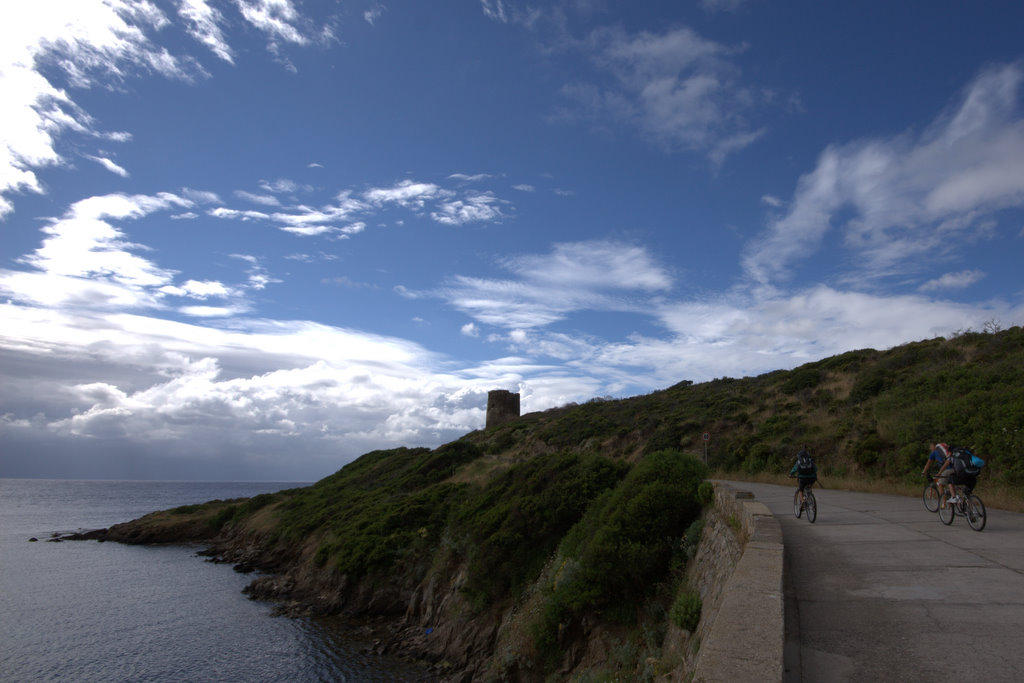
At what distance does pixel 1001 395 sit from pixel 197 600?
3071 centimetres

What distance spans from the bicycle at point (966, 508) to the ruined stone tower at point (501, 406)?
53088mm

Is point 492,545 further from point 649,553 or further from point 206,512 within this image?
point 206,512

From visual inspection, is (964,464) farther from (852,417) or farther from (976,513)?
(852,417)

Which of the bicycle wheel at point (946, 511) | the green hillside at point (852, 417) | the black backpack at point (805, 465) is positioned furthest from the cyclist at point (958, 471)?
the green hillside at point (852, 417)

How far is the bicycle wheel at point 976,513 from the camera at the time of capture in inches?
363

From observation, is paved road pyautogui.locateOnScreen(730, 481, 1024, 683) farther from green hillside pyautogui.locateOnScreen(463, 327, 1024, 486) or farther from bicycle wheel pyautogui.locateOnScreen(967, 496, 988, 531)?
green hillside pyautogui.locateOnScreen(463, 327, 1024, 486)

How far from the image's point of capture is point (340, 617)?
22016 mm

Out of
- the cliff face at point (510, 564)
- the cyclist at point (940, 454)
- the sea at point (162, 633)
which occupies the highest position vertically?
the cyclist at point (940, 454)

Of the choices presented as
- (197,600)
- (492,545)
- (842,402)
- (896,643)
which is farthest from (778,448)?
(197,600)

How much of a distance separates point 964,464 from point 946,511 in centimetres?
132

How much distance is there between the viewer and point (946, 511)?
10.2 meters

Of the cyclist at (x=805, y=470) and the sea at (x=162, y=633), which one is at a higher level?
the cyclist at (x=805, y=470)

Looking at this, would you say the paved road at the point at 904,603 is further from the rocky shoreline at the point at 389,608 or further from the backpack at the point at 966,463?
the rocky shoreline at the point at 389,608

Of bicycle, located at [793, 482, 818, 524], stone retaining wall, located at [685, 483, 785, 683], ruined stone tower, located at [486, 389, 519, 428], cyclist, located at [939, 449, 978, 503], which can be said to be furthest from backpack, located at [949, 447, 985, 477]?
ruined stone tower, located at [486, 389, 519, 428]
